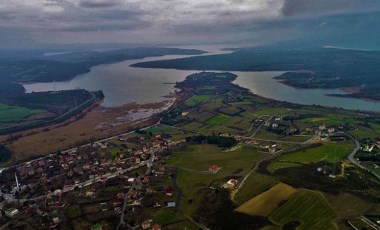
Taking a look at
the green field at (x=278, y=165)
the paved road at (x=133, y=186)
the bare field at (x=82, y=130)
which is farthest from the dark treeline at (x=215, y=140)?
the bare field at (x=82, y=130)

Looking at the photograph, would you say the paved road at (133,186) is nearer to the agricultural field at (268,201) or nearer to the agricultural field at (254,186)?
the agricultural field at (268,201)

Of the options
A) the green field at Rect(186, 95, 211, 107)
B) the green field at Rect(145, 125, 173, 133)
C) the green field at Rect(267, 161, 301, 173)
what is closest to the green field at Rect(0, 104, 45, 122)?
the green field at Rect(145, 125, 173, 133)

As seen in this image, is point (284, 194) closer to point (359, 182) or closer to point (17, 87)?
point (359, 182)

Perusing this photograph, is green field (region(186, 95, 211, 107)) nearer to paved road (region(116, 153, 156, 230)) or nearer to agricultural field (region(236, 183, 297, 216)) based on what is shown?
paved road (region(116, 153, 156, 230))

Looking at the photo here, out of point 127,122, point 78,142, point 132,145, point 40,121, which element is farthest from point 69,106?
point 132,145

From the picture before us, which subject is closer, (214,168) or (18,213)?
(18,213)

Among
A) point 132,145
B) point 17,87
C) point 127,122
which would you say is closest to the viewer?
point 132,145
